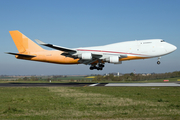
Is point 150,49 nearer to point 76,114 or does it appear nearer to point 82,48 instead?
point 82,48

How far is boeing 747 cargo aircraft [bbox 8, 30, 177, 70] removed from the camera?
3859 centimetres

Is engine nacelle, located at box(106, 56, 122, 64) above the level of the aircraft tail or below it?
below

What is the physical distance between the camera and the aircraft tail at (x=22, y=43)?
45.1 metres

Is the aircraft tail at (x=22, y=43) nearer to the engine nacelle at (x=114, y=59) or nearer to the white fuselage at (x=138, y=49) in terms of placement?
the white fuselage at (x=138, y=49)

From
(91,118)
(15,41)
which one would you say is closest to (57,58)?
(15,41)

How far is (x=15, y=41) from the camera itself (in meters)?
45.3

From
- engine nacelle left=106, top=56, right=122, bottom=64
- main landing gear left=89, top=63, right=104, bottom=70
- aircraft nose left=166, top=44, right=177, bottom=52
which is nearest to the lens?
aircraft nose left=166, top=44, right=177, bottom=52

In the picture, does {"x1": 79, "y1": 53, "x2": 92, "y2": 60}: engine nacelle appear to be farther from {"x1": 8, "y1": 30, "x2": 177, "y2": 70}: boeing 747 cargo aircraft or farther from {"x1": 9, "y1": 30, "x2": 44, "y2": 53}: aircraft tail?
{"x1": 9, "y1": 30, "x2": 44, "y2": 53}: aircraft tail

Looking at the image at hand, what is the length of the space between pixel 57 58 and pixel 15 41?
1037 cm

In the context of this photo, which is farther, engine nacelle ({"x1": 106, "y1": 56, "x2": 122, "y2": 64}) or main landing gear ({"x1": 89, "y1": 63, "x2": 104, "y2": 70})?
main landing gear ({"x1": 89, "y1": 63, "x2": 104, "y2": 70})

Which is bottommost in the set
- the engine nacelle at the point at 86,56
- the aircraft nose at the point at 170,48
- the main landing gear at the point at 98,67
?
the main landing gear at the point at 98,67

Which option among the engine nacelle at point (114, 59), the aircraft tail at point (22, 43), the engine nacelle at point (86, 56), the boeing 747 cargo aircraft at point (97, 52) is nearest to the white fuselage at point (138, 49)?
the boeing 747 cargo aircraft at point (97, 52)

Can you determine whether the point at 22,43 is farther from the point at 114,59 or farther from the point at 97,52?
the point at 114,59

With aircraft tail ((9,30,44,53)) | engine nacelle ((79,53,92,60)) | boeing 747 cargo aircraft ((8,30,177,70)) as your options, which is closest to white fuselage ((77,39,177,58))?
boeing 747 cargo aircraft ((8,30,177,70))
